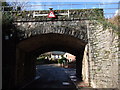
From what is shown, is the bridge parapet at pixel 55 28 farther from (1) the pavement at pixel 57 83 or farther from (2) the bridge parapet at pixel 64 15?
(1) the pavement at pixel 57 83

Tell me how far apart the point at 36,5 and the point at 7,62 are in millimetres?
5228

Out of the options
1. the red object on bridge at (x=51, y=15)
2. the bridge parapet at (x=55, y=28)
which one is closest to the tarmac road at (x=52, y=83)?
the bridge parapet at (x=55, y=28)

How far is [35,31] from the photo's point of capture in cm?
1256

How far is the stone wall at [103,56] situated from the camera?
988 centimetres

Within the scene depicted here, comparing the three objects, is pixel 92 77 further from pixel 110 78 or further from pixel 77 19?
pixel 77 19

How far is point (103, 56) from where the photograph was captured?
441 inches

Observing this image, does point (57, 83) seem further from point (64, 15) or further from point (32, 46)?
point (64, 15)

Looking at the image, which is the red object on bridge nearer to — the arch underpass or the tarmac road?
the arch underpass

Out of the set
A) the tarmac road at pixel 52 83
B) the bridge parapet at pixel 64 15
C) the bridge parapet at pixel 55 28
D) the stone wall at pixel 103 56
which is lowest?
the tarmac road at pixel 52 83

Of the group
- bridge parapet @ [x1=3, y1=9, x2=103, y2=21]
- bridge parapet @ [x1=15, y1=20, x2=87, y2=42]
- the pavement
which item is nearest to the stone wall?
bridge parapet @ [x1=15, y1=20, x2=87, y2=42]

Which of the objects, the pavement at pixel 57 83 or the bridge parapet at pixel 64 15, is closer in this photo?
the bridge parapet at pixel 64 15

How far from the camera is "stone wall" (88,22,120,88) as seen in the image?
32.4ft

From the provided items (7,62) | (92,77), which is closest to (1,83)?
(7,62)

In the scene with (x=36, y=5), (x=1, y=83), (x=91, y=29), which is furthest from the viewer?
(x=36, y=5)
